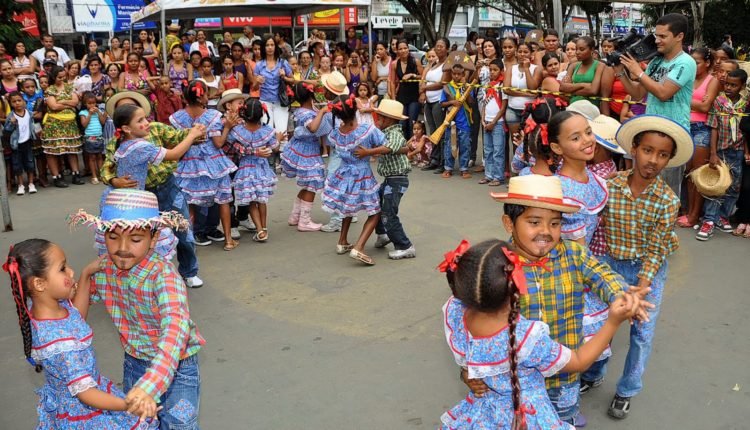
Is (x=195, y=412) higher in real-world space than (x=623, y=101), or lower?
lower

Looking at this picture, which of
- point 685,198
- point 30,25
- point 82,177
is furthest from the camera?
point 30,25

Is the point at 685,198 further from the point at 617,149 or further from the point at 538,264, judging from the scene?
the point at 538,264

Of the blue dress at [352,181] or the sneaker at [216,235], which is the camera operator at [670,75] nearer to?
the blue dress at [352,181]

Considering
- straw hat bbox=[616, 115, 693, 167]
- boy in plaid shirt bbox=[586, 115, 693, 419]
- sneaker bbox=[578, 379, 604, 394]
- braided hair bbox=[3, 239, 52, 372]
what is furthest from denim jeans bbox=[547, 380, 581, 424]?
braided hair bbox=[3, 239, 52, 372]

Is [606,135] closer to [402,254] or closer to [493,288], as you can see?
[493,288]

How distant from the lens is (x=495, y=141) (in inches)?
374

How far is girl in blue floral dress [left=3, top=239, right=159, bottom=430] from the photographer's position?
2697 mm

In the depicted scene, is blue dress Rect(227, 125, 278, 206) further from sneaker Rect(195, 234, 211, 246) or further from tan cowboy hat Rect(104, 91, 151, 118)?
tan cowboy hat Rect(104, 91, 151, 118)

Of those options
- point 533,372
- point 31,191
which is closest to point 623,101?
point 533,372

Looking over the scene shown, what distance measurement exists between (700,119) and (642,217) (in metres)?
4.03

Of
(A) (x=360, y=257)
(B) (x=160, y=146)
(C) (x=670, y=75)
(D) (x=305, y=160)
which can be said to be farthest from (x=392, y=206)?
(C) (x=670, y=75)

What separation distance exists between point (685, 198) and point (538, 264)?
5560 mm

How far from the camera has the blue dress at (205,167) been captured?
266 inches

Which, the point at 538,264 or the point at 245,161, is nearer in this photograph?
the point at 538,264
